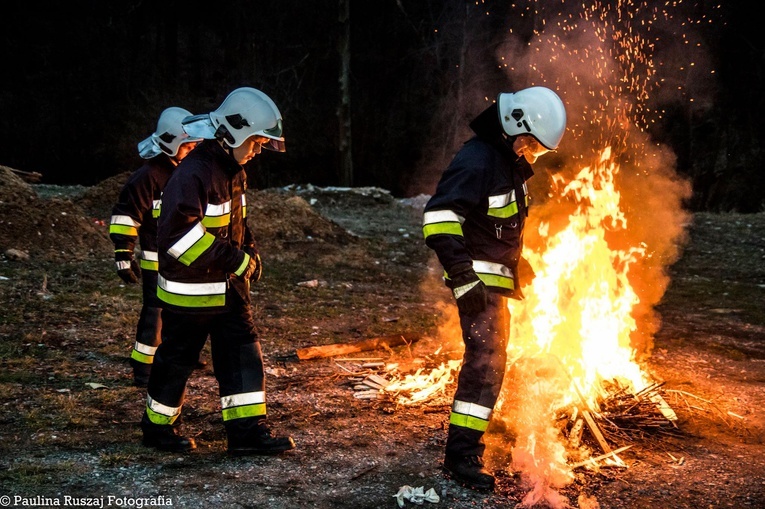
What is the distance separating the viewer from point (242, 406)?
4469 millimetres

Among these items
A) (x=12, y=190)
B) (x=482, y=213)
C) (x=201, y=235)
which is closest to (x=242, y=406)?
(x=201, y=235)

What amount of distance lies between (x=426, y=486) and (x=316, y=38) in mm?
22352

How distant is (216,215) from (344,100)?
59.6 ft

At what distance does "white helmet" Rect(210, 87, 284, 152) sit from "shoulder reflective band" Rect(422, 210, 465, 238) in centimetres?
→ 113

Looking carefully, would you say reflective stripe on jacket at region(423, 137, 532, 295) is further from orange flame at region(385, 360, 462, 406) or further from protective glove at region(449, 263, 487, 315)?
orange flame at region(385, 360, 462, 406)

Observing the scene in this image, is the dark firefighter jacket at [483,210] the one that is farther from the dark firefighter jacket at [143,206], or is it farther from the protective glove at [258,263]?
the dark firefighter jacket at [143,206]

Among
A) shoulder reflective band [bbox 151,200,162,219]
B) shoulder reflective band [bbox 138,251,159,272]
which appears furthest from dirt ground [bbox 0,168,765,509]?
shoulder reflective band [bbox 151,200,162,219]

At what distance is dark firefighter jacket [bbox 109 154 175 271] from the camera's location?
5.74 meters

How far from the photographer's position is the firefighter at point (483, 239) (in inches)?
160

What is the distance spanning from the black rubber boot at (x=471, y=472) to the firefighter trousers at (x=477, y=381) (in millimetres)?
33

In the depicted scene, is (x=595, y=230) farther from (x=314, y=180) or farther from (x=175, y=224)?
(x=314, y=180)

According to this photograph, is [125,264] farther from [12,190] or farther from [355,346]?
[12,190]

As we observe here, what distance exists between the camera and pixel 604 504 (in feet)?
13.4

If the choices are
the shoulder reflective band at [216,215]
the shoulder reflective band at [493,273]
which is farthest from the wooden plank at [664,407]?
the shoulder reflective band at [216,215]
